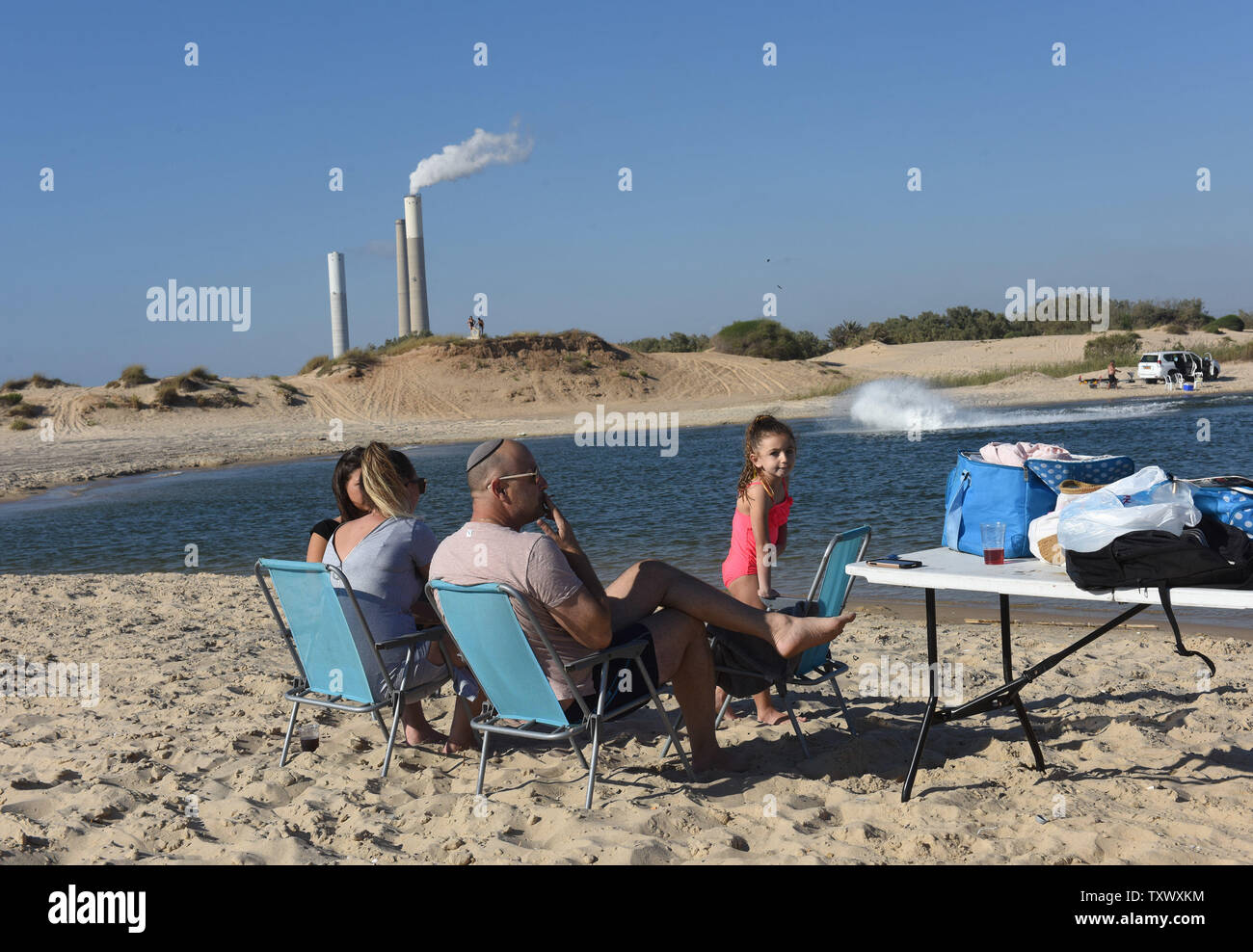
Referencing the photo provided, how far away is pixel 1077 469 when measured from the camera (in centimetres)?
399

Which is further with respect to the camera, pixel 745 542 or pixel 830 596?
pixel 745 542

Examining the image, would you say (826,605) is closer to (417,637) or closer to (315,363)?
(417,637)

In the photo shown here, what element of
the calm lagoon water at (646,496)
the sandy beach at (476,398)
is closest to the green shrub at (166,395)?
the sandy beach at (476,398)

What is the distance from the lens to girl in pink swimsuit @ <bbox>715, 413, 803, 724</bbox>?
5.12m

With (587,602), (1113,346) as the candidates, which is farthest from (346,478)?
(1113,346)

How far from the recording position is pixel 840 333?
79.4 meters

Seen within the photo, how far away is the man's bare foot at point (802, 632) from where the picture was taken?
165 inches

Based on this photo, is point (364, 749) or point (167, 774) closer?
point (167, 774)
